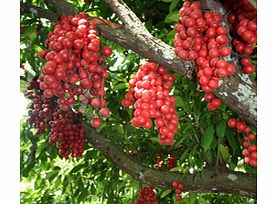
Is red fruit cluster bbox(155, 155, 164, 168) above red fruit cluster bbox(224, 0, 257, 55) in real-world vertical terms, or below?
below

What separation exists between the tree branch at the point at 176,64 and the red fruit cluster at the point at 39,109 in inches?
28.8

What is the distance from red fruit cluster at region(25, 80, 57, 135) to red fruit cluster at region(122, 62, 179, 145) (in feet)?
2.46

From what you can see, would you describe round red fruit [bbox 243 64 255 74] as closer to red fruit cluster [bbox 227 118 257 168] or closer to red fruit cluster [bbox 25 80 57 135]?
red fruit cluster [bbox 227 118 257 168]

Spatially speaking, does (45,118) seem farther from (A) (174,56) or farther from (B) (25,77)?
(A) (174,56)

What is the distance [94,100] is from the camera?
91 cm

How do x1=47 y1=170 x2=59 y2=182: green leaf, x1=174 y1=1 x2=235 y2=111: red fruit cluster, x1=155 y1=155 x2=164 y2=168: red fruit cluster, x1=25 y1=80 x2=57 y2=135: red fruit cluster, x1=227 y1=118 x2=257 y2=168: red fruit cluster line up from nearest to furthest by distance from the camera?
x1=174 y1=1 x2=235 y2=111: red fruit cluster, x1=227 y1=118 x2=257 y2=168: red fruit cluster, x1=25 y1=80 x2=57 y2=135: red fruit cluster, x1=47 y1=170 x2=59 y2=182: green leaf, x1=155 y1=155 x2=164 y2=168: red fruit cluster

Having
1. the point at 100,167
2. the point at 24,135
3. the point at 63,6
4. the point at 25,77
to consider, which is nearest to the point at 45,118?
the point at 25,77

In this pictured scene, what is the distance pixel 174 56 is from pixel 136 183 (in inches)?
46.6

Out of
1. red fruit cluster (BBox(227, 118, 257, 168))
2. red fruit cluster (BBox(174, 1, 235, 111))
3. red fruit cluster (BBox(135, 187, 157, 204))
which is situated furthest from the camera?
red fruit cluster (BBox(135, 187, 157, 204))

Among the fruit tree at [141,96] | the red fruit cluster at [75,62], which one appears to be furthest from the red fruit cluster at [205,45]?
the red fruit cluster at [75,62]

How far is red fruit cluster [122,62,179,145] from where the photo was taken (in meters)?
0.87

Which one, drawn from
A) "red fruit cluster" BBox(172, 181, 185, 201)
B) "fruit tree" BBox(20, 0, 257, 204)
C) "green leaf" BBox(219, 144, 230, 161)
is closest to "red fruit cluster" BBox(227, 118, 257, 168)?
"fruit tree" BBox(20, 0, 257, 204)
